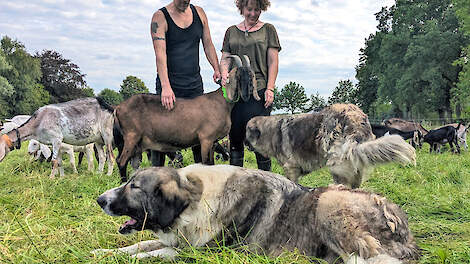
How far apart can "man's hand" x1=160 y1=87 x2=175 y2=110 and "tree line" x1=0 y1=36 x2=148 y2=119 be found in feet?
154

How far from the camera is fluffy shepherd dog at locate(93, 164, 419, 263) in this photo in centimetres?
267

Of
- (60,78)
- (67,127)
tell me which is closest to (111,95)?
(60,78)

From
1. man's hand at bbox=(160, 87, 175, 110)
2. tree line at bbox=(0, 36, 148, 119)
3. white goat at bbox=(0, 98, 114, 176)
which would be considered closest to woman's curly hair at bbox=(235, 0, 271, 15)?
man's hand at bbox=(160, 87, 175, 110)

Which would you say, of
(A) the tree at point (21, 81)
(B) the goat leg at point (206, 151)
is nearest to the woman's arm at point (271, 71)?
(B) the goat leg at point (206, 151)

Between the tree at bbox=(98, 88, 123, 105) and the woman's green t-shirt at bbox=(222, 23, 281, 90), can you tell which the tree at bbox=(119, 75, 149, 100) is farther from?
the woman's green t-shirt at bbox=(222, 23, 281, 90)

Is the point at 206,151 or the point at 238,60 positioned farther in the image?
the point at 206,151

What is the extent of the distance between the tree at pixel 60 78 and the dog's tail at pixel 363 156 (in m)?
57.4

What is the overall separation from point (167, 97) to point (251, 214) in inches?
102

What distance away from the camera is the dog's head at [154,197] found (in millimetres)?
2789

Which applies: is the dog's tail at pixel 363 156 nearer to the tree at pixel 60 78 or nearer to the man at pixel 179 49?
the man at pixel 179 49

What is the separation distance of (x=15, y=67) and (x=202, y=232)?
58635 mm

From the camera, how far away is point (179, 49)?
5.13 metres

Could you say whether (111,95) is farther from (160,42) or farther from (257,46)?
(257,46)

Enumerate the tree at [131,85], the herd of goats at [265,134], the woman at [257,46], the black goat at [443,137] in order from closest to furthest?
the herd of goats at [265,134]
the woman at [257,46]
the black goat at [443,137]
the tree at [131,85]
